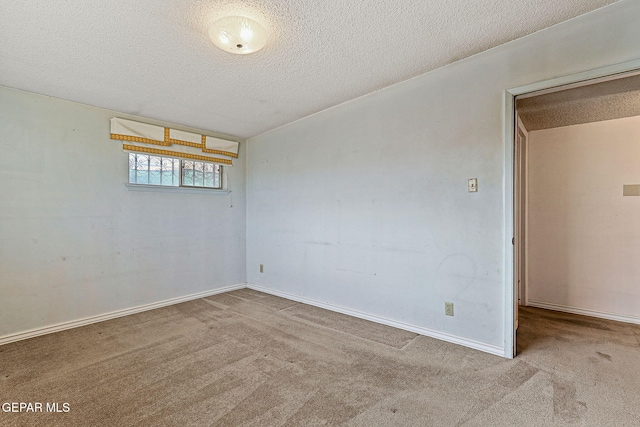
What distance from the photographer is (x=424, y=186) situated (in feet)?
8.83

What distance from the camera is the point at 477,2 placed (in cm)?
174

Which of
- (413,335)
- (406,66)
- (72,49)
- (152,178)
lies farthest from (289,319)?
(72,49)

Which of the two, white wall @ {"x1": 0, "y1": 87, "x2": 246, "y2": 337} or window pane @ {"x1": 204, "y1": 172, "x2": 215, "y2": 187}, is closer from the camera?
white wall @ {"x1": 0, "y1": 87, "x2": 246, "y2": 337}

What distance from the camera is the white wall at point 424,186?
213 centimetres

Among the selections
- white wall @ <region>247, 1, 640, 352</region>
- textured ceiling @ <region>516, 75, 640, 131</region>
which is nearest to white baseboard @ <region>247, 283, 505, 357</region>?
white wall @ <region>247, 1, 640, 352</region>

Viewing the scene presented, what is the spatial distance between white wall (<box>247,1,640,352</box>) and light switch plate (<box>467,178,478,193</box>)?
1.8 inches

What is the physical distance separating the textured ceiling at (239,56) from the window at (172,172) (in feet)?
2.40

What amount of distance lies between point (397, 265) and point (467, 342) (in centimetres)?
86

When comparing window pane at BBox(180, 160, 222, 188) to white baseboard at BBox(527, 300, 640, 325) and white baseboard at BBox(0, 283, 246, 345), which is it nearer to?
white baseboard at BBox(0, 283, 246, 345)

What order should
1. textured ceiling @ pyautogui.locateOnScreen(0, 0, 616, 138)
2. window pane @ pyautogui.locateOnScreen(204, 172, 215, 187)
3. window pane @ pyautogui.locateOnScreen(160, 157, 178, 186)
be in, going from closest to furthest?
textured ceiling @ pyautogui.locateOnScreen(0, 0, 616, 138), window pane @ pyautogui.locateOnScreen(160, 157, 178, 186), window pane @ pyautogui.locateOnScreen(204, 172, 215, 187)

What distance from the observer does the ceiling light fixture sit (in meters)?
1.83

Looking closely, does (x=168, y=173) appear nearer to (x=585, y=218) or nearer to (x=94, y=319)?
(x=94, y=319)

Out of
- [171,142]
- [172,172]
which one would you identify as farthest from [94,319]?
[171,142]

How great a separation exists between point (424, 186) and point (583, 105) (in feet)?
6.07
